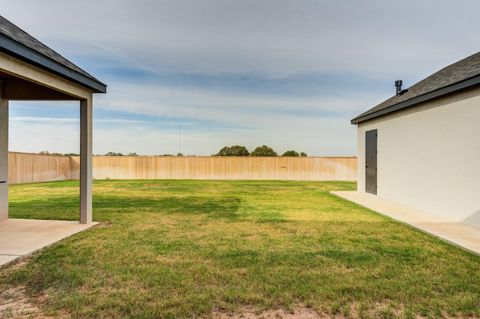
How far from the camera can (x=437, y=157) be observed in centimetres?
712

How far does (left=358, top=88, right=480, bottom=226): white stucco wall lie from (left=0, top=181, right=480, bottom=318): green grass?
165cm

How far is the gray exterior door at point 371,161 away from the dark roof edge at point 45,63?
9.03 m

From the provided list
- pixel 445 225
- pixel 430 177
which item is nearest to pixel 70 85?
pixel 445 225

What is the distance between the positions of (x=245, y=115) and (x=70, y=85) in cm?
1643

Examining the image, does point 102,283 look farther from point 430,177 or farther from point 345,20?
point 345,20

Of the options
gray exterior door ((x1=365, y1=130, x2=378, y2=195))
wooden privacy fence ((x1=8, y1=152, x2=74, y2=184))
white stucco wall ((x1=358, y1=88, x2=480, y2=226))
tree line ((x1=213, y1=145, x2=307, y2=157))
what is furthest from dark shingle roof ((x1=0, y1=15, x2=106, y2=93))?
tree line ((x1=213, y1=145, x2=307, y2=157))

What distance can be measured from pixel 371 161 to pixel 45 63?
10331 mm

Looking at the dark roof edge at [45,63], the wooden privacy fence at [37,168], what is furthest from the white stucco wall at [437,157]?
the wooden privacy fence at [37,168]

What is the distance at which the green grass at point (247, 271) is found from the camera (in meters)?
2.54

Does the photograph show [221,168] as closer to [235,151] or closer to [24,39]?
[24,39]

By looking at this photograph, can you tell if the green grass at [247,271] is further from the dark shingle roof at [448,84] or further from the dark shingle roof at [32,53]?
the dark shingle roof at [448,84]

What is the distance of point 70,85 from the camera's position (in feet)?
16.9

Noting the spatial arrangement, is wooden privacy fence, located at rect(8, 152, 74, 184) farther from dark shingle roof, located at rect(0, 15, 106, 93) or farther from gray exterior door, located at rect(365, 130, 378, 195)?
gray exterior door, located at rect(365, 130, 378, 195)

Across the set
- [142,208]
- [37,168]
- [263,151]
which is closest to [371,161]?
[142,208]
